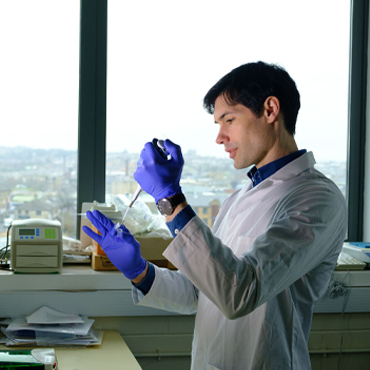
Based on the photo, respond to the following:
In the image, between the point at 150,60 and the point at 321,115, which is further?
the point at 321,115

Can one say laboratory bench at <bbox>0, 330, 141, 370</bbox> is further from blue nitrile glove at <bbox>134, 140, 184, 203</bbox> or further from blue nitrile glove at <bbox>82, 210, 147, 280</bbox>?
blue nitrile glove at <bbox>134, 140, 184, 203</bbox>

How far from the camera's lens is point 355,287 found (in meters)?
2.31

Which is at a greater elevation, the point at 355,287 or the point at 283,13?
the point at 283,13

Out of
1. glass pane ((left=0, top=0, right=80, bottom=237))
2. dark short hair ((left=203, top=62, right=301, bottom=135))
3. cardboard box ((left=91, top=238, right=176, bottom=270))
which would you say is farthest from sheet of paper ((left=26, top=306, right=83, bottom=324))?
dark short hair ((left=203, top=62, right=301, bottom=135))

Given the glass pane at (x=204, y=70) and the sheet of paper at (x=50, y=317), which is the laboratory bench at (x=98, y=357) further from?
the glass pane at (x=204, y=70)

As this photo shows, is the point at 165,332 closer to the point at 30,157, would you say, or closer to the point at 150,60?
the point at 30,157

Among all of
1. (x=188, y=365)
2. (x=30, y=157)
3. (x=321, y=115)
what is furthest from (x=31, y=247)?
(x=321, y=115)

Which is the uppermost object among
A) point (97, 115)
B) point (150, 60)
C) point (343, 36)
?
point (343, 36)

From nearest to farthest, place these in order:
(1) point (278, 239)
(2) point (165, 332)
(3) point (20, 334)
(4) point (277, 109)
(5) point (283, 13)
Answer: (1) point (278, 239) → (4) point (277, 109) → (3) point (20, 334) → (2) point (165, 332) → (5) point (283, 13)

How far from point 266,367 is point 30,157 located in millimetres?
1679

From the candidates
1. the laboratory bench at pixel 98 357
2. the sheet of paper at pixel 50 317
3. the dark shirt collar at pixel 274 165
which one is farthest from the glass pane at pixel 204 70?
the dark shirt collar at pixel 274 165

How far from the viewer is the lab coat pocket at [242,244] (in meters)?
1.29

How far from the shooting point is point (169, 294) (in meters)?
1.52

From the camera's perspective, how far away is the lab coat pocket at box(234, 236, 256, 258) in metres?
1.29
